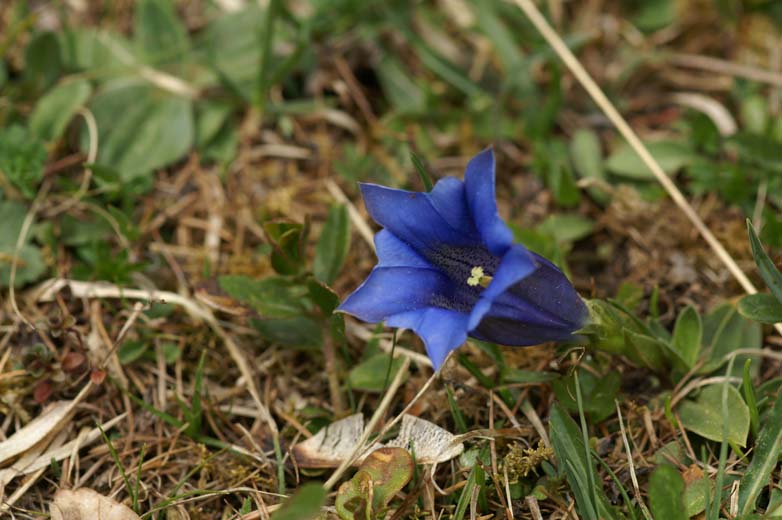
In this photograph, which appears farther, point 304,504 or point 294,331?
point 294,331

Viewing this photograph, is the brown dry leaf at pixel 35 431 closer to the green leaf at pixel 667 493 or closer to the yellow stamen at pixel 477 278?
the yellow stamen at pixel 477 278

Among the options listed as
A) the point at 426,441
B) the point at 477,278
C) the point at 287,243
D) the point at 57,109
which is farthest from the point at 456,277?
the point at 57,109

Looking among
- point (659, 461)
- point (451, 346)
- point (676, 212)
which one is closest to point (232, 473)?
point (451, 346)

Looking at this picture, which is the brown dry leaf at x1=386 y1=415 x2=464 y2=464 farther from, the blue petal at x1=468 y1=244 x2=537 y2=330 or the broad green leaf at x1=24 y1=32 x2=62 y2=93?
the broad green leaf at x1=24 y1=32 x2=62 y2=93

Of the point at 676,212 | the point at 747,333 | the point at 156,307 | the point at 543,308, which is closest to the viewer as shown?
the point at 543,308

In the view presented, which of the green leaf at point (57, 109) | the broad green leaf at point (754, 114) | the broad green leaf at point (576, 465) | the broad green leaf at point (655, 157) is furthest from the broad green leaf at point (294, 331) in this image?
the broad green leaf at point (754, 114)

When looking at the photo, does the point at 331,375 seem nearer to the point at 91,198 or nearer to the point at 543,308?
the point at 543,308

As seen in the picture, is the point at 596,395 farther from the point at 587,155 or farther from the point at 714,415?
the point at 587,155

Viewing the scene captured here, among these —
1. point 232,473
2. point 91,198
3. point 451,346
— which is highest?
point 451,346
